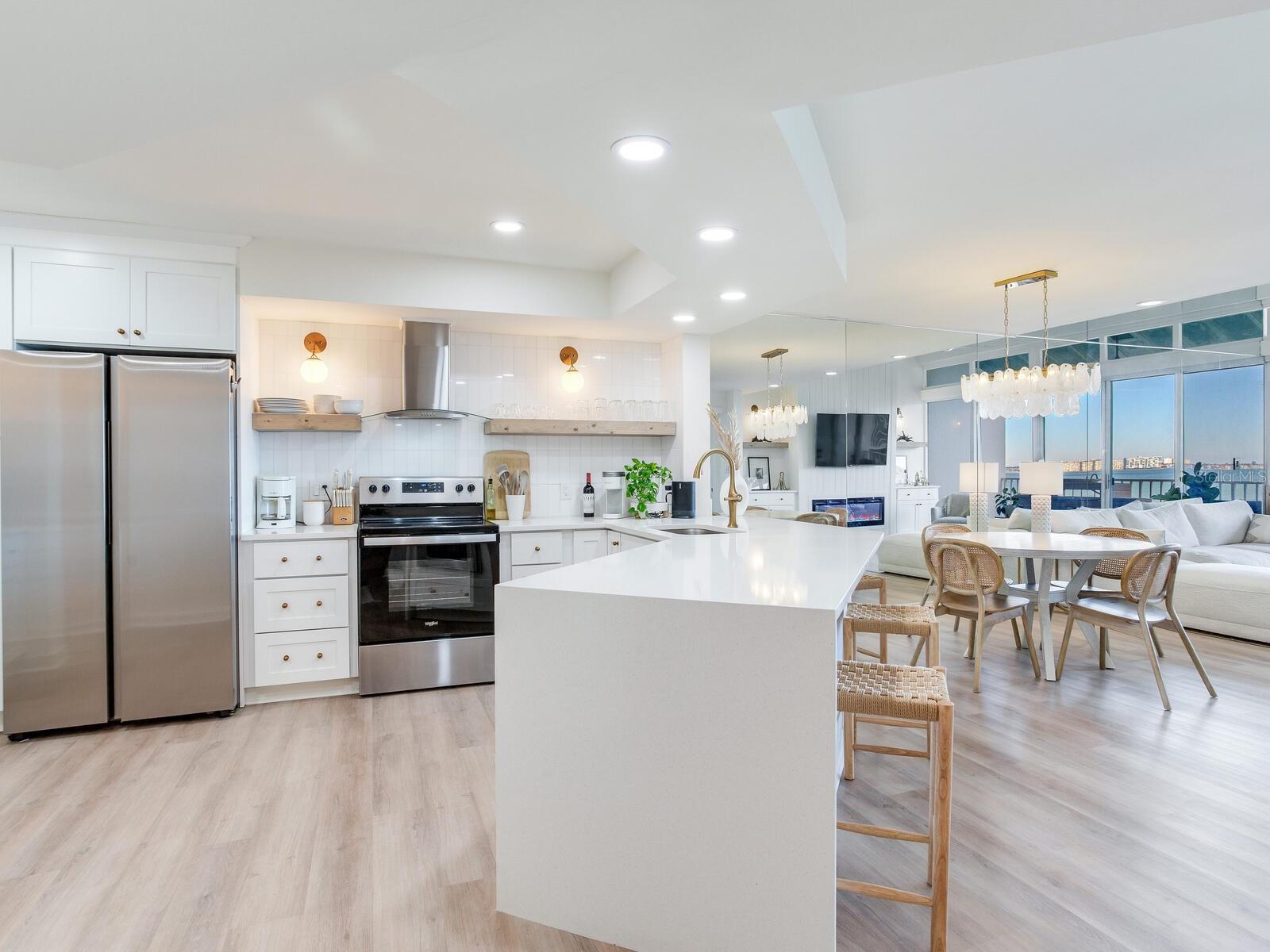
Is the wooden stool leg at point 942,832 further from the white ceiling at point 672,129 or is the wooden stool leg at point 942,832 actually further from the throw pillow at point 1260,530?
the throw pillow at point 1260,530

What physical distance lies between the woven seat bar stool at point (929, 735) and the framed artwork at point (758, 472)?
A: 378cm

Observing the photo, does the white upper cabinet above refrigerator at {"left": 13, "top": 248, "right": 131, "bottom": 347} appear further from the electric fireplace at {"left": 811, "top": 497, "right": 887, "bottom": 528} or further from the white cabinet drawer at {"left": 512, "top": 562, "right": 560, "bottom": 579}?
the electric fireplace at {"left": 811, "top": 497, "right": 887, "bottom": 528}

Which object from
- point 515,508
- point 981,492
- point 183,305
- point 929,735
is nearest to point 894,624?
point 929,735

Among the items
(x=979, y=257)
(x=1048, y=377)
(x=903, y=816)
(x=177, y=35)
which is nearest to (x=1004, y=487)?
(x=1048, y=377)

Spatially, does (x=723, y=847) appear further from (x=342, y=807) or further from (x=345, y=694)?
(x=345, y=694)

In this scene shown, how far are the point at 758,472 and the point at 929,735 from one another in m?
3.85

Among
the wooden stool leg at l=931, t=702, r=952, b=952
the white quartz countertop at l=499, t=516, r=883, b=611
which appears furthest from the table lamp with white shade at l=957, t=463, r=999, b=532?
the wooden stool leg at l=931, t=702, r=952, b=952

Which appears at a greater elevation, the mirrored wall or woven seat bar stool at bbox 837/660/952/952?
the mirrored wall

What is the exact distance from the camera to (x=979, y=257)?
4016mm

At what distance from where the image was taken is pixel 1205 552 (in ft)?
18.5

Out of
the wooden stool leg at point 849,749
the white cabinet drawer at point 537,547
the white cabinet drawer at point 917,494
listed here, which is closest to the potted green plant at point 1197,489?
the white cabinet drawer at point 917,494

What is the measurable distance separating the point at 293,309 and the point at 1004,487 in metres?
6.92

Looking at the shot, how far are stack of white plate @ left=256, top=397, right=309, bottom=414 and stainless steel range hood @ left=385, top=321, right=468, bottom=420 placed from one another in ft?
1.61

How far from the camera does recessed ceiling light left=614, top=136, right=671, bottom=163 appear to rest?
195 cm
